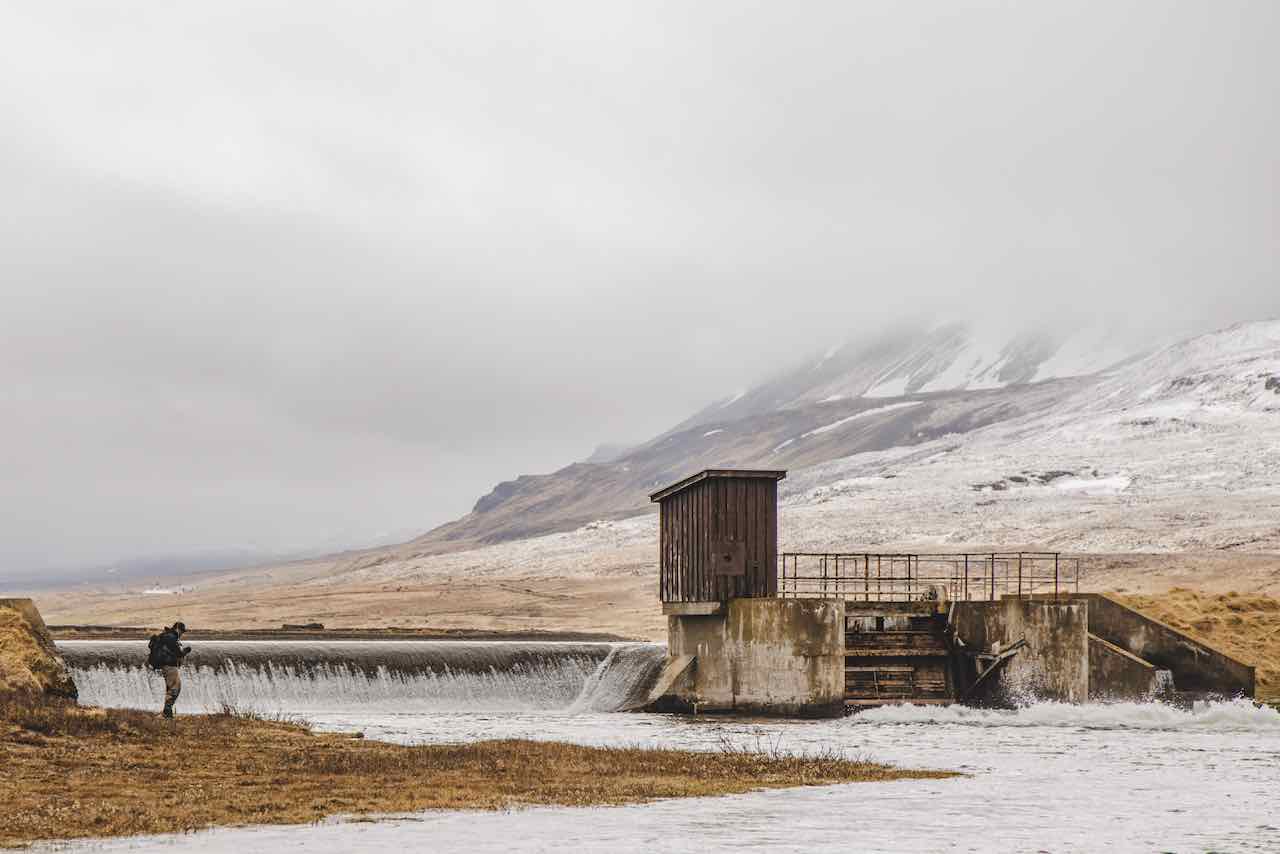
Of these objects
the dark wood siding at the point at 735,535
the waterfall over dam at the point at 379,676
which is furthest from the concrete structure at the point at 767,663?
the waterfall over dam at the point at 379,676

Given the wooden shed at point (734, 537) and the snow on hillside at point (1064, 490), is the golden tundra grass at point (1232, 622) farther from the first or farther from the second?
the snow on hillside at point (1064, 490)

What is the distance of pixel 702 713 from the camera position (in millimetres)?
42094

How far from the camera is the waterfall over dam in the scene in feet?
136

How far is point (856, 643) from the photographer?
43.5 meters

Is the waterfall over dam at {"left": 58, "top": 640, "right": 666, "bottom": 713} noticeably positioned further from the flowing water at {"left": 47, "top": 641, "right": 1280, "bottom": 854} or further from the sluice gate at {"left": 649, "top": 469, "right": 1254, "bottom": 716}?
the sluice gate at {"left": 649, "top": 469, "right": 1254, "bottom": 716}

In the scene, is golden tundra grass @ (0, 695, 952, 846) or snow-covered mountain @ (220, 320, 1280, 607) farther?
snow-covered mountain @ (220, 320, 1280, 607)

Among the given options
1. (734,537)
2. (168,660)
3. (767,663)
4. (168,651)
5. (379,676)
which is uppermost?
(734,537)

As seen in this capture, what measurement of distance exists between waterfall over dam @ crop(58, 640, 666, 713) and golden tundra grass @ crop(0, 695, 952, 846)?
10.6 metres

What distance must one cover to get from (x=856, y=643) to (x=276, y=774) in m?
23.3

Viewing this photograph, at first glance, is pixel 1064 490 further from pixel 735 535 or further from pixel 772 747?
pixel 772 747

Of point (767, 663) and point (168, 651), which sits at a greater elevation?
point (168, 651)

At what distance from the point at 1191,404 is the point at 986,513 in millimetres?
45766

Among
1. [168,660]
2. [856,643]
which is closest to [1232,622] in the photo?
[856,643]

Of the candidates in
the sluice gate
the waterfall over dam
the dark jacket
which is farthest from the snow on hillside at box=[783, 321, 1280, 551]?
the dark jacket
